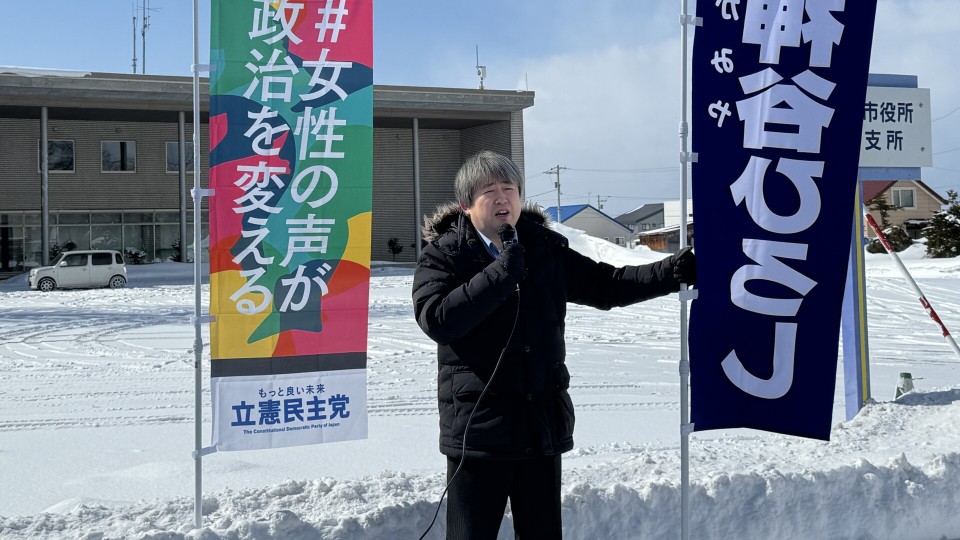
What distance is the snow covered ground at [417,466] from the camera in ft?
11.1

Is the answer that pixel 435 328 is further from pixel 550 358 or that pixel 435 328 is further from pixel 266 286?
pixel 266 286

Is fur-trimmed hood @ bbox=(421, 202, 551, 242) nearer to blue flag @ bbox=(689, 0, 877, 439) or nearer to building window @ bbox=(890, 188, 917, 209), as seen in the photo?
blue flag @ bbox=(689, 0, 877, 439)

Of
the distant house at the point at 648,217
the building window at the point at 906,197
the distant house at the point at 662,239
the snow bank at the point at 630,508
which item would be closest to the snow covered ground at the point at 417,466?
the snow bank at the point at 630,508

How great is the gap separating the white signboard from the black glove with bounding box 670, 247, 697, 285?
11.7ft

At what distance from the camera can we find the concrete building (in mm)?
29344

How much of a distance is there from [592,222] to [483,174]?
57.9m

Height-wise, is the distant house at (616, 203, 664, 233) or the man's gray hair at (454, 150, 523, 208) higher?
the distant house at (616, 203, 664, 233)

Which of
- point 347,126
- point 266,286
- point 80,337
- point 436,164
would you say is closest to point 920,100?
point 347,126

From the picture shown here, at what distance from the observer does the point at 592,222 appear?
2354 inches

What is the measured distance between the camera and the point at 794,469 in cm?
397

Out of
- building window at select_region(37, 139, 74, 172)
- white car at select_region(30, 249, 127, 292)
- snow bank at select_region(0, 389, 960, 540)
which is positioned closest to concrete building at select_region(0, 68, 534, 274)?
building window at select_region(37, 139, 74, 172)

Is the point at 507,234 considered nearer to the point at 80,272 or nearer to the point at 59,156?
the point at 80,272

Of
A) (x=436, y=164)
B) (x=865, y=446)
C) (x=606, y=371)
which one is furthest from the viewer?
(x=436, y=164)

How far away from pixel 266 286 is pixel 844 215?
2308 millimetres
